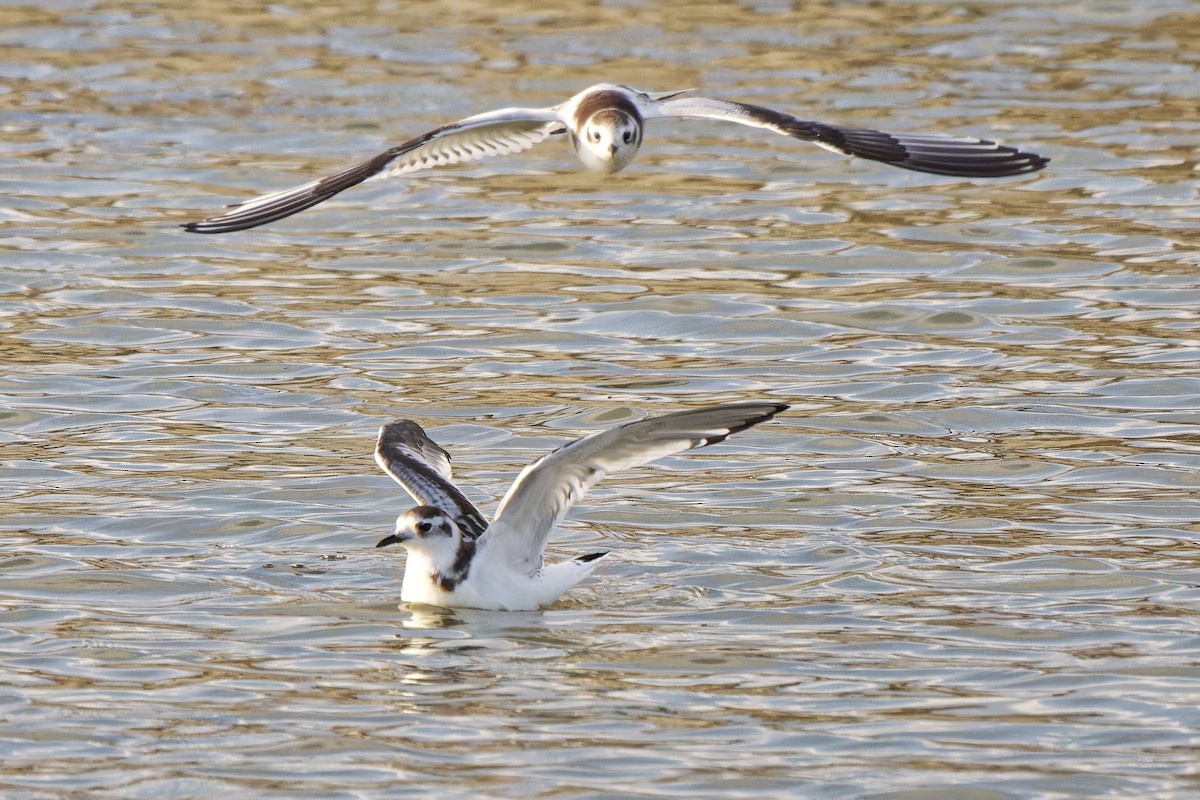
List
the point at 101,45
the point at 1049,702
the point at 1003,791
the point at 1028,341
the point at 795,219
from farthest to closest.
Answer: the point at 101,45
the point at 795,219
the point at 1028,341
the point at 1049,702
the point at 1003,791

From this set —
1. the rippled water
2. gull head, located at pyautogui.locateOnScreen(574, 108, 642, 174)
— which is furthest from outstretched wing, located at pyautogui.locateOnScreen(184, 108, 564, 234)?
the rippled water

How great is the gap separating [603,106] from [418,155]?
122 centimetres

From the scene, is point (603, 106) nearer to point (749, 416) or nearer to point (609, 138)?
point (609, 138)

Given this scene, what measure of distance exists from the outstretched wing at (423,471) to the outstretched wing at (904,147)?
257cm

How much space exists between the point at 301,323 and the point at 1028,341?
5.74 m

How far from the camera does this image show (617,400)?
627 inches

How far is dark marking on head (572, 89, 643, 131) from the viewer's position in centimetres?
1337

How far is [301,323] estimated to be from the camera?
17828 mm

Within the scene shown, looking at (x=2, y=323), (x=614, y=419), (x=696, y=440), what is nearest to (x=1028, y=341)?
(x=614, y=419)

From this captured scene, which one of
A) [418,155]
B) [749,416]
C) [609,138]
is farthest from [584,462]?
[418,155]

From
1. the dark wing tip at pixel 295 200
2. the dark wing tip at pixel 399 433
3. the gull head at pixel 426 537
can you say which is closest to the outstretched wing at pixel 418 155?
the dark wing tip at pixel 295 200

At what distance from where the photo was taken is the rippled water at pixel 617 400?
9.65 meters

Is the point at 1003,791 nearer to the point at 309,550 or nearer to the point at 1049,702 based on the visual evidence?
the point at 1049,702

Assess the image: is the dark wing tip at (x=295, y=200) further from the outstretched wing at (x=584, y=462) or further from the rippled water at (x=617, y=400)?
the outstretched wing at (x=584, y=462)
